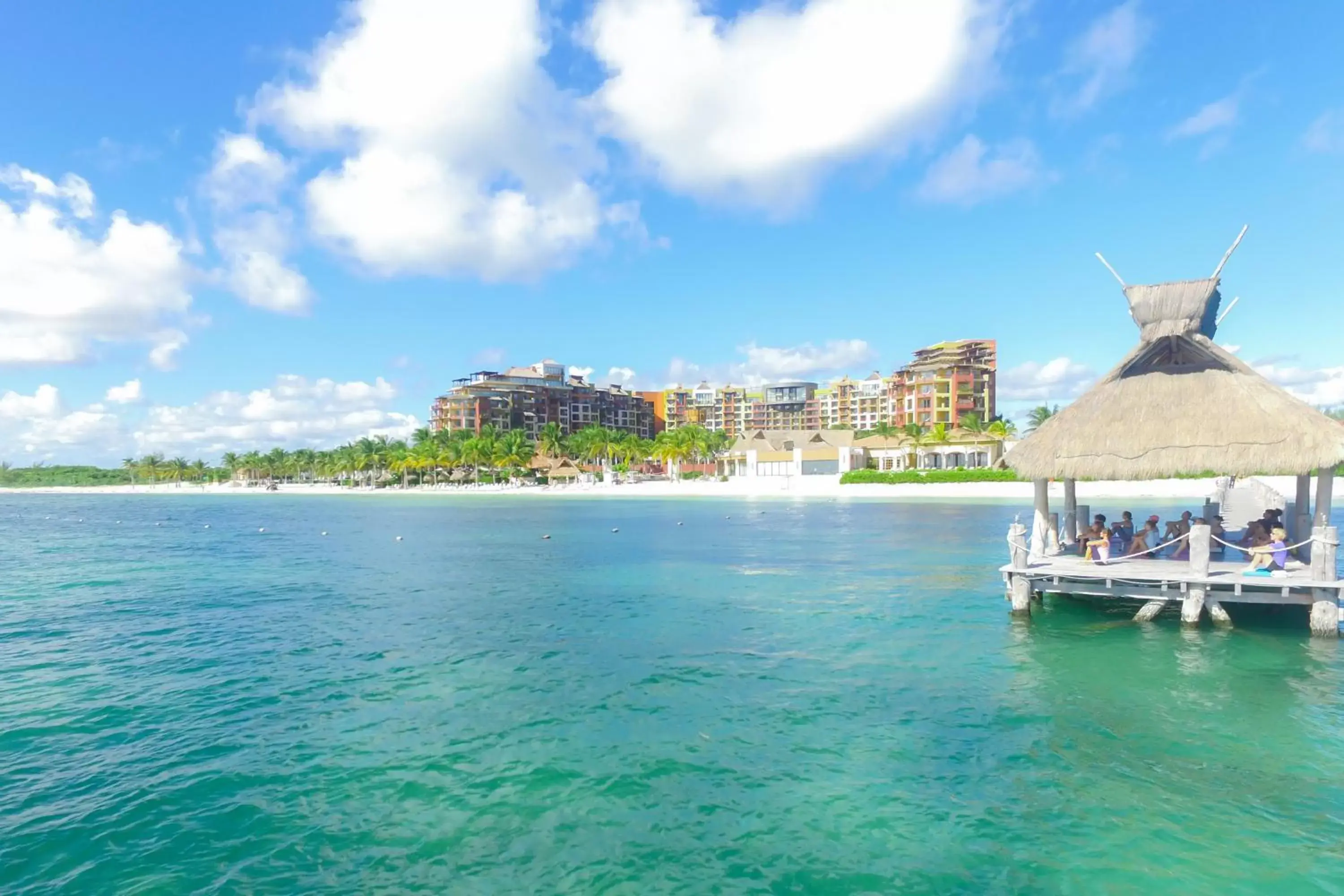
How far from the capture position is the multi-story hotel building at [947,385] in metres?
123

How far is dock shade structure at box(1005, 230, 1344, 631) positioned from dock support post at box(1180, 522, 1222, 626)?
12 cm

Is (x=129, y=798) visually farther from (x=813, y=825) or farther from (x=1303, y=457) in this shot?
(x=1303, y=457)

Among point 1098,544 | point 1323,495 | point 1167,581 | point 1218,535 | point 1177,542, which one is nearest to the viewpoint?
point 1167,581

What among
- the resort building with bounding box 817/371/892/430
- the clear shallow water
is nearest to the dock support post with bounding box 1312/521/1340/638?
the clear shallow water

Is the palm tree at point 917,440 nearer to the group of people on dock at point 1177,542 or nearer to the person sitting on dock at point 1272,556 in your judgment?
the group of people on dock at point 1177,542

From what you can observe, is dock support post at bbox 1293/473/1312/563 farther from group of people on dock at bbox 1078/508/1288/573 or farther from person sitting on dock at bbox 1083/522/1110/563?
person sitting on dock at bbox 1083/522/1110/563

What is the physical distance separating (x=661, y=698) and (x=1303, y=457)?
41.8 ft

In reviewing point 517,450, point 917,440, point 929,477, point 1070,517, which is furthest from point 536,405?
point 1070,517

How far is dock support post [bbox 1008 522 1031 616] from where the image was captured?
51.2 ft

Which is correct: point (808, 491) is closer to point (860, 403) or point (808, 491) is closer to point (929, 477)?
point (929, 477)

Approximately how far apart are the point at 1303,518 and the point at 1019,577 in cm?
649

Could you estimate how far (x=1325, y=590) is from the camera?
13.5 meters

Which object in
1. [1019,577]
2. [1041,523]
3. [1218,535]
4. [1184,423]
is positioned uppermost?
[1184,423]

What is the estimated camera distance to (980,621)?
16.6 meters
